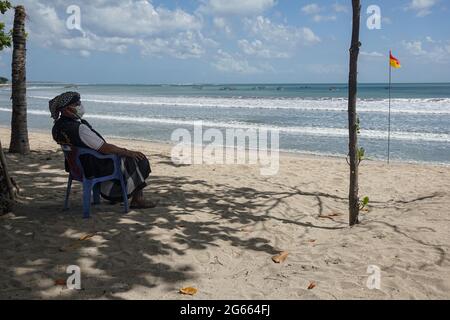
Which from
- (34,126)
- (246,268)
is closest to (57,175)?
(246,268)

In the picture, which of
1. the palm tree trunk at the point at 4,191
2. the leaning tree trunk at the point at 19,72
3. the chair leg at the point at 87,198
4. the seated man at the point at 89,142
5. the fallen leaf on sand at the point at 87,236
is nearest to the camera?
the fallen leaf on sand at the point at 87,236

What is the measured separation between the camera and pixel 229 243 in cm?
443

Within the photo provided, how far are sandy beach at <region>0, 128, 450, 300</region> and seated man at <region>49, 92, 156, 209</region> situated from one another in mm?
429

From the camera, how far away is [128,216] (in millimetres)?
4949

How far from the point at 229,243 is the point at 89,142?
1.80m

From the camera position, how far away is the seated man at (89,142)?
451 cm

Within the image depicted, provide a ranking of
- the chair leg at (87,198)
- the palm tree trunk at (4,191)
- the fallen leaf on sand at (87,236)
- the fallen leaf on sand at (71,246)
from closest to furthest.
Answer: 1. the fallen leaf on sand at (71,246)
2. the fallen leaf on sand at (87,236)
3. the chair leg at (87,198)
4. the palm tree trunk at (4,191)

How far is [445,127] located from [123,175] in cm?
1581

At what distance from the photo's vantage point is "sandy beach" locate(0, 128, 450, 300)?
133 inches

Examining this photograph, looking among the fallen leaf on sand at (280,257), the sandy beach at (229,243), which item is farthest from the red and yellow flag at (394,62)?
the fallen leaf on sand at (280,257)

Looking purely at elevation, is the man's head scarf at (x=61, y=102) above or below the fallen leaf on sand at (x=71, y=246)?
above

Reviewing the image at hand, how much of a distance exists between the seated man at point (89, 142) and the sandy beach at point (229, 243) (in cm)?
43

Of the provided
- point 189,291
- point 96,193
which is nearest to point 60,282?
point 189,291

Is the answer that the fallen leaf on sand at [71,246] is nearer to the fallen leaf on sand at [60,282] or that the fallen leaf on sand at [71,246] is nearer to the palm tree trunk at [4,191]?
the fallen leaf on sand at [60,282]
